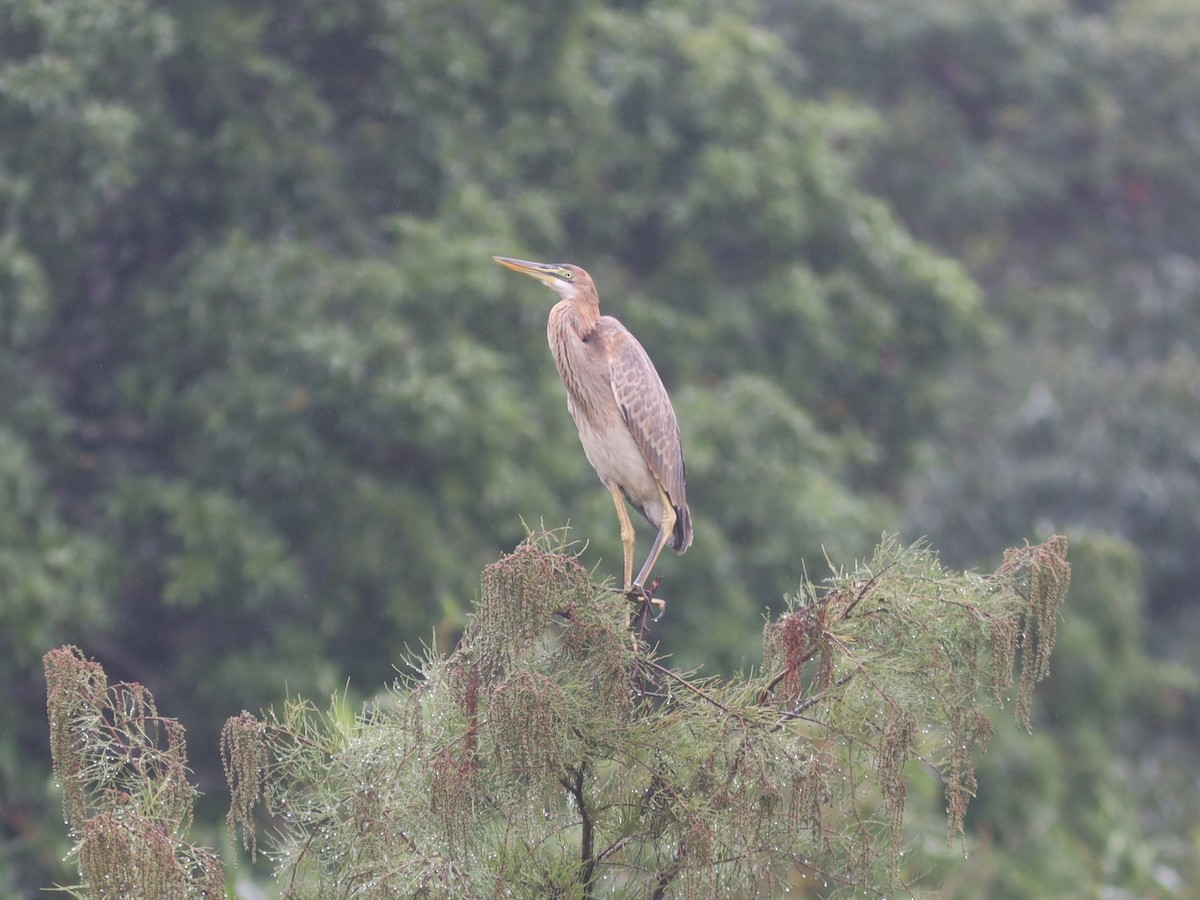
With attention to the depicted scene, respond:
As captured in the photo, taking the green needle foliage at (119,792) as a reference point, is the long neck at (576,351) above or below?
below

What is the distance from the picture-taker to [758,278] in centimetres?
859

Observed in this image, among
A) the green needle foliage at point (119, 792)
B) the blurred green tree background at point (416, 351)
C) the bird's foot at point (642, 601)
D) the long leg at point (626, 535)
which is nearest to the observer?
the green needle foliage at point (119, 792)

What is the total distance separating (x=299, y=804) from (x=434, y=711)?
0.37 m

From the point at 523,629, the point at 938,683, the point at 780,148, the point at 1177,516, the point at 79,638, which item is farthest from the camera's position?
the point at 1177,516

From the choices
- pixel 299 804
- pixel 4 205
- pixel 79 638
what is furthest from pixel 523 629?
pixel 4 205

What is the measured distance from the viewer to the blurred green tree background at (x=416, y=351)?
686cm

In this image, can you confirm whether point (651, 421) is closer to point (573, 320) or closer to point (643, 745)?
point (573, 320)

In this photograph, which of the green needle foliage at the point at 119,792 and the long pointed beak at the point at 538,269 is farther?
the long pointed beak at the point at 538,269

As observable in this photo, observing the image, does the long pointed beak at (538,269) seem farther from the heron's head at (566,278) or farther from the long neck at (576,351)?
the long neck at (576,351)

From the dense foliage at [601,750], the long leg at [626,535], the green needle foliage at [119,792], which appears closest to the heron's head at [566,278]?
the long leg at [626,535]

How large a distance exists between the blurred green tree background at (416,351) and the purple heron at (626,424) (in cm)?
158

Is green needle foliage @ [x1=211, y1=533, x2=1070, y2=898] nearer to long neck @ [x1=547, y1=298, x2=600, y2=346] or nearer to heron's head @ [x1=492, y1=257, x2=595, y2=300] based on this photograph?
long neck @ [x1=547, y1=298, x2=600, y2=346]

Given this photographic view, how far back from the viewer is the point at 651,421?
4.48 meters

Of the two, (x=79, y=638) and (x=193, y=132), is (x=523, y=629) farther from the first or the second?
(x=193, y=132)
